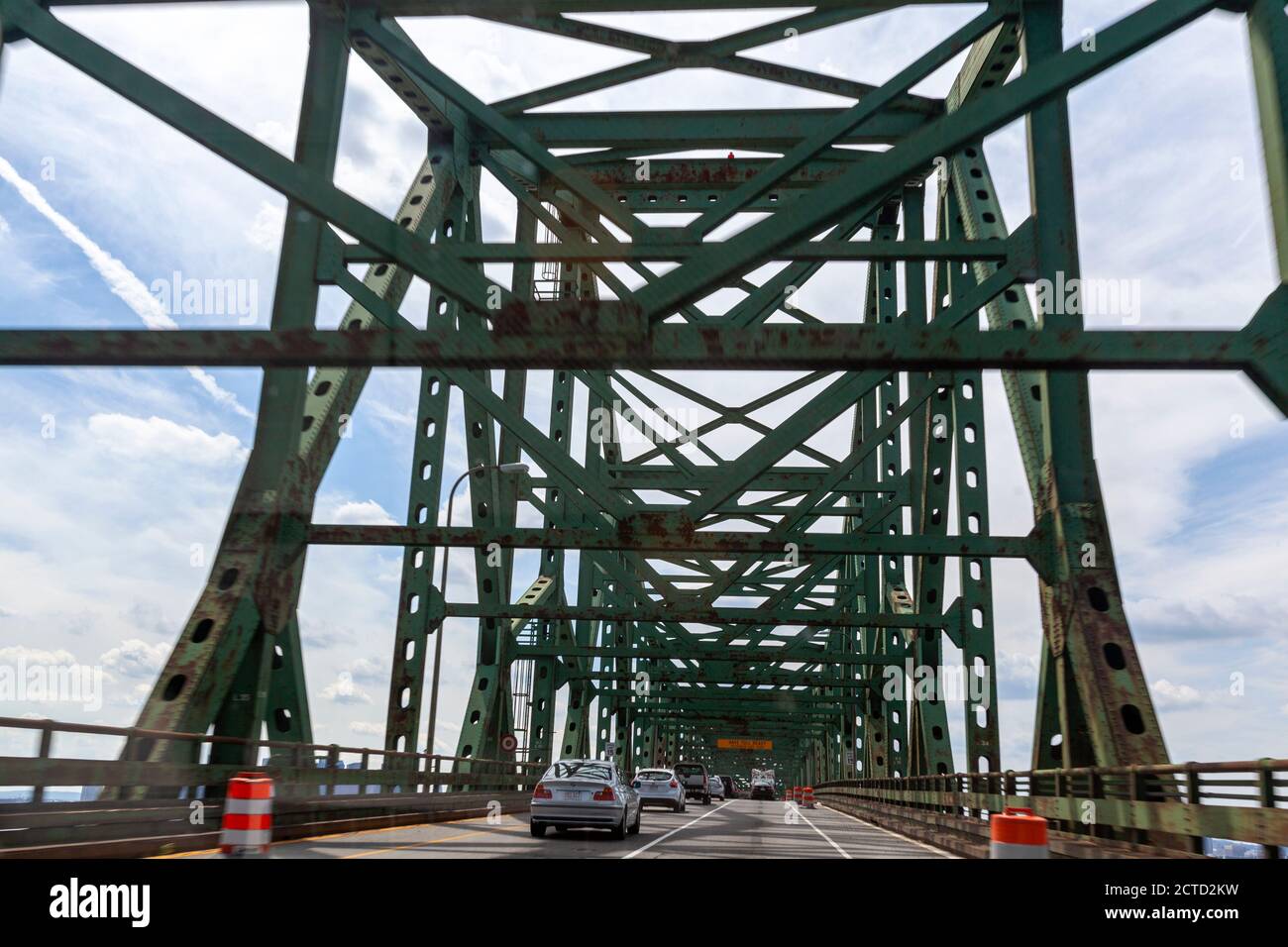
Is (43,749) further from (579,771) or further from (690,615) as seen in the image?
(690,615)

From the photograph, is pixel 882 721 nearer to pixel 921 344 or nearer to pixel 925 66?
pixel 925 66

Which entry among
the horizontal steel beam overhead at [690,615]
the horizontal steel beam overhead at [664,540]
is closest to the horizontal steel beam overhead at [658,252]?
the horizontal steel beam overhead at [664,540]

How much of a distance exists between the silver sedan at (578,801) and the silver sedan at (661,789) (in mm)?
20852

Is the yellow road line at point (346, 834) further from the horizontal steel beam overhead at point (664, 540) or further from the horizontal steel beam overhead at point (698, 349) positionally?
the horizontal steel beam overhead at point (698, 349)

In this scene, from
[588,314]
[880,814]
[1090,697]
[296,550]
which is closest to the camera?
[588,314]

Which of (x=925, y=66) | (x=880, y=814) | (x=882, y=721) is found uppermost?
(x=925, y=66)

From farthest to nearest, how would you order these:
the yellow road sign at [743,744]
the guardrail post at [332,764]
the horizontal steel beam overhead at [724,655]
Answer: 1. the yellow road sign at [743,744]
2. the horizontal steel beam overhead at [724,655]
3. the guardrail post at [332,764]

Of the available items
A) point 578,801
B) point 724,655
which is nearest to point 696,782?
point 724,655

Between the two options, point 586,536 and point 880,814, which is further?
point 880,814

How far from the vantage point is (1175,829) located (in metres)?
10.6

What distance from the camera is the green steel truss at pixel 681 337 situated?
10492 millimetres

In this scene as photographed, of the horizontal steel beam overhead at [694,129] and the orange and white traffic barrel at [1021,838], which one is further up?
the horizontal steel beam overhead at [694,129]
